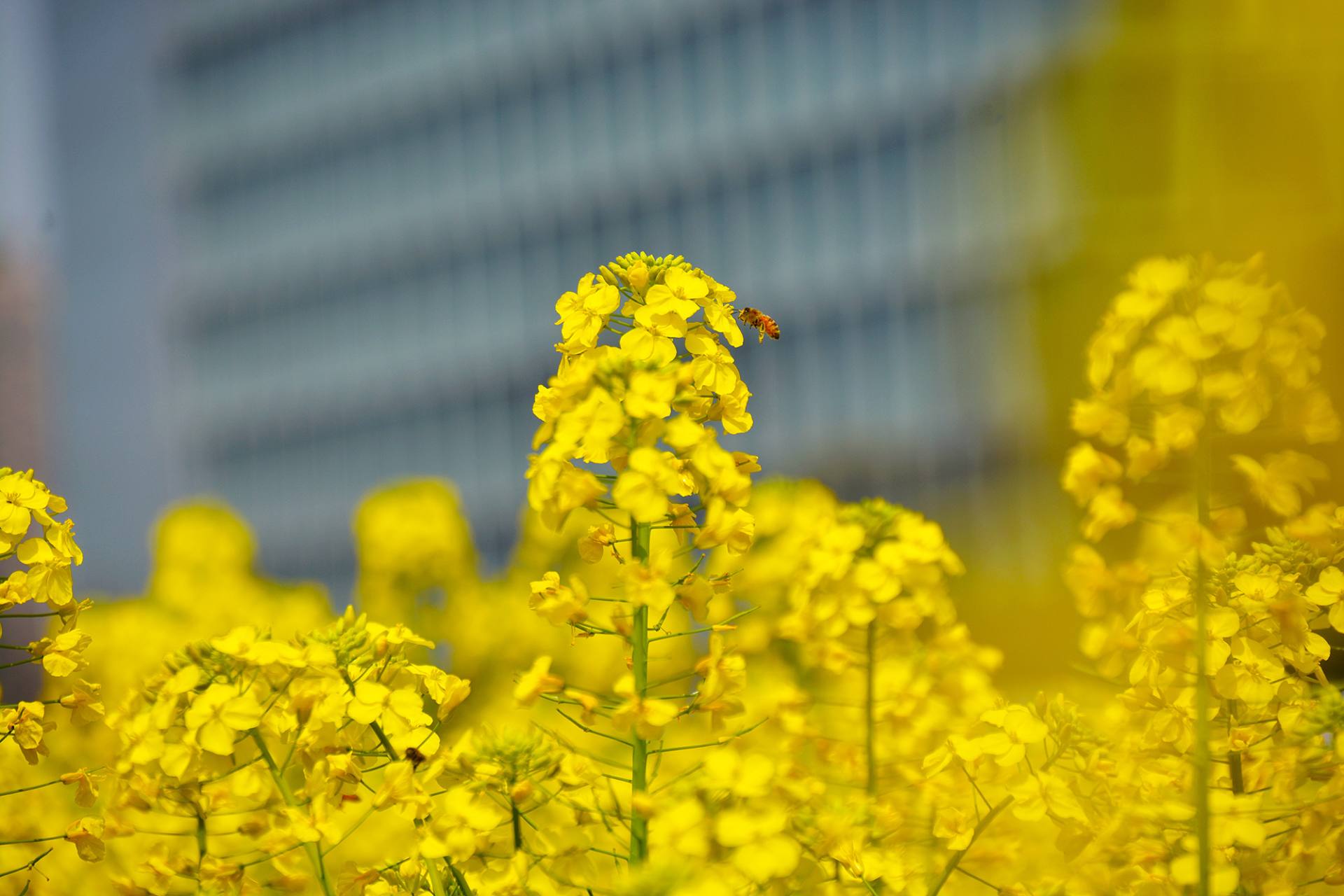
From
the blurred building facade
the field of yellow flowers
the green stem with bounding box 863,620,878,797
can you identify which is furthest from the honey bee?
the blurred building facade

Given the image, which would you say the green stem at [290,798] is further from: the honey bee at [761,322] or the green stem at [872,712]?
the honey bee at [761,322]

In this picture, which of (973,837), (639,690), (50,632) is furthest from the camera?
(50,632)

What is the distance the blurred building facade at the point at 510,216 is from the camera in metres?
13.5

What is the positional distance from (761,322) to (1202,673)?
2.95ft

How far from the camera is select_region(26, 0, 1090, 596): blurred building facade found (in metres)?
13.5

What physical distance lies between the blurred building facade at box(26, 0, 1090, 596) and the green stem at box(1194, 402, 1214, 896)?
9123 millimetres

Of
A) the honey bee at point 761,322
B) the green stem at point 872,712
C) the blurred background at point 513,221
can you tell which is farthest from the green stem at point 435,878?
the blurred background at point 513,221

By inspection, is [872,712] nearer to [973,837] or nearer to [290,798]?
[973,837]

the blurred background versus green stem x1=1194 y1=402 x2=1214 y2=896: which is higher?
the blurred background

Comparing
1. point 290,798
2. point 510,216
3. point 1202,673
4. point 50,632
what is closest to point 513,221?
point 510,216

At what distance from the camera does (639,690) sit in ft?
2.94

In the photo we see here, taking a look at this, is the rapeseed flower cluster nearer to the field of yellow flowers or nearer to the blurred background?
the field of yellow flowers

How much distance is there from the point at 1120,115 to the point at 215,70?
17.1 meters

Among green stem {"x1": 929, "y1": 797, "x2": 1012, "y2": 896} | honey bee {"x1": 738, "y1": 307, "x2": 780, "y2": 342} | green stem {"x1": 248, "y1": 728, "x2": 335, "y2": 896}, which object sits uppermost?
honey bee {"x1": 738, "y1": 307, "x2": 780, "y2": 342}
